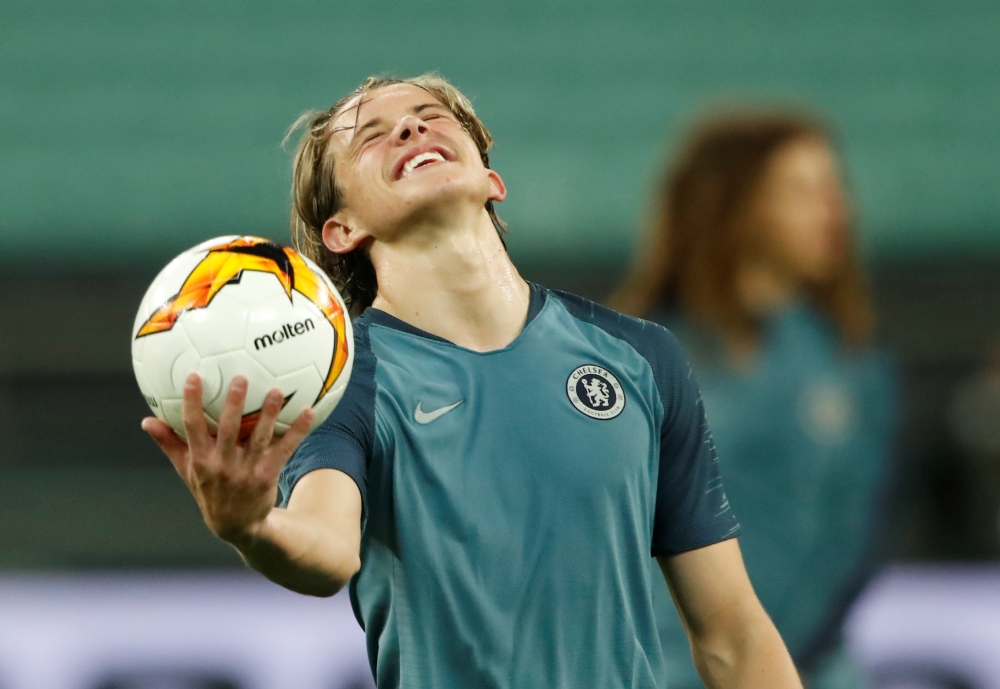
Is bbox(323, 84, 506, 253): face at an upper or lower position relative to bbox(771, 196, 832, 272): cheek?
upper

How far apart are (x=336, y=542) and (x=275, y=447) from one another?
19 cm

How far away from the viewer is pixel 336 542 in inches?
85.1

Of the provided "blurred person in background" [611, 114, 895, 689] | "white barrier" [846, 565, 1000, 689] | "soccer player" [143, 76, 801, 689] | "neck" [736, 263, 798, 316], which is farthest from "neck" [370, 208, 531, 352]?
"white barrier" [846, 565, 1000, 689]

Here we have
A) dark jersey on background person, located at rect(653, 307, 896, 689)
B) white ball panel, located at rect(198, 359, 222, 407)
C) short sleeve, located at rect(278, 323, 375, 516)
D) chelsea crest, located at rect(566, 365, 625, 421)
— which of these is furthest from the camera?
dark jersey on background person, located at rect(653, 307, 896, 689)

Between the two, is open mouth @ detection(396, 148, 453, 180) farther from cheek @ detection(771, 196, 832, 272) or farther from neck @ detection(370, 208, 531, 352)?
cheek @ detection(771, 196, 832, 272)

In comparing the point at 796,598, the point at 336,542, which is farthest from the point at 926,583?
the point at 336,542

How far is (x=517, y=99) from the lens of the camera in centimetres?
881

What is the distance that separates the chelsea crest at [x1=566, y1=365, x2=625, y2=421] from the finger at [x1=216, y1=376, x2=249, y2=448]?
2.32 feet

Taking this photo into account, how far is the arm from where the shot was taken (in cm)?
263

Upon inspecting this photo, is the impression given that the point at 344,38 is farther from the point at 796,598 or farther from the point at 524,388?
the point at 524,388

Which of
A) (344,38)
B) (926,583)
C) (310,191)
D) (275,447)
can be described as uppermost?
(344,38)

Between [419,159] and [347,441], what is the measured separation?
599 millimetres

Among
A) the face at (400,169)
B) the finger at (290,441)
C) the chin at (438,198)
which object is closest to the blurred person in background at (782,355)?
the face at (400,169)

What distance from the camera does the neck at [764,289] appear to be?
4.50 metres
